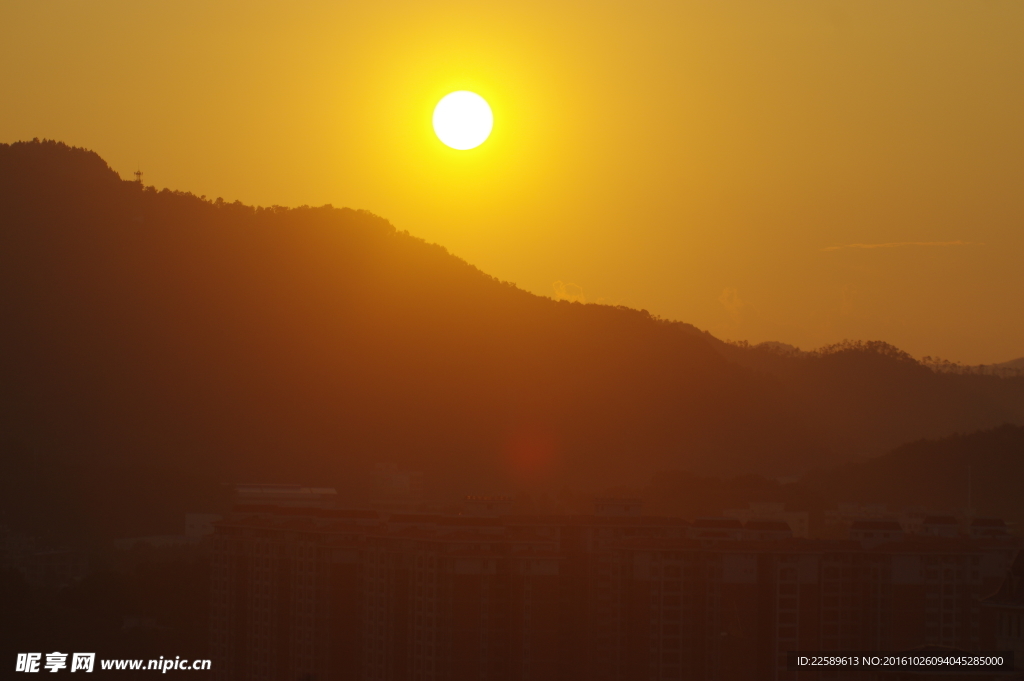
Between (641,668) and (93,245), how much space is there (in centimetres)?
4647

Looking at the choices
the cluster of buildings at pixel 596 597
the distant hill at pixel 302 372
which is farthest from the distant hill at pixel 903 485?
the cluster of buildings at pixel 596 597

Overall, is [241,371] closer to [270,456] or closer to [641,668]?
[270,456]

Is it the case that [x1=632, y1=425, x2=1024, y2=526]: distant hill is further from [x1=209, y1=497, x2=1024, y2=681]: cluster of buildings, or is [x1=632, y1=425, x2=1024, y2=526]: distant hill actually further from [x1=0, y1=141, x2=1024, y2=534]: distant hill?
[x1=209, y1=497, x2=1024, y2=681]: cluster of buildings

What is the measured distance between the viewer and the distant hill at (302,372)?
5553 centimetres

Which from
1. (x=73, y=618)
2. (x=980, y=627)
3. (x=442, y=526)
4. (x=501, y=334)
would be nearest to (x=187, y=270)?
(x=501, y=334)

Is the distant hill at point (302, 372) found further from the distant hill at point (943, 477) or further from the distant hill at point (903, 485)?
the distant hill at point (943, 477)

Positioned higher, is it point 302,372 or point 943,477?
point 302,372

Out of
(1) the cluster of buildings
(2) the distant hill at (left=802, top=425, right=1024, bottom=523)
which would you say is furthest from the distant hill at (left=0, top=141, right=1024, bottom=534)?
(1) the cluster of buildings

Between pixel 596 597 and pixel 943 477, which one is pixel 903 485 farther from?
pixel 596 597

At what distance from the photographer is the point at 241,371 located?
205ft

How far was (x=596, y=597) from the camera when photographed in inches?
1063

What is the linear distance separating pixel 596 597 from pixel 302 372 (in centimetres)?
3964

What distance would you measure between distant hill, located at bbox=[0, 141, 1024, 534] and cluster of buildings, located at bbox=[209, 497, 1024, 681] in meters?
20.8

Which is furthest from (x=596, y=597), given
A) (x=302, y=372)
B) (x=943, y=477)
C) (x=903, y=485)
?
(x=302, y=372)
